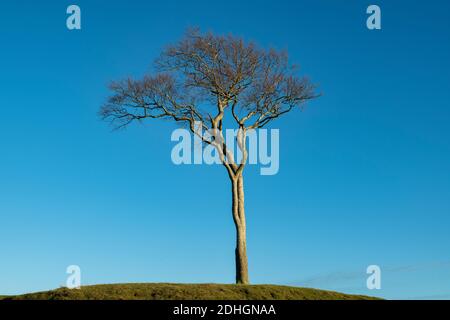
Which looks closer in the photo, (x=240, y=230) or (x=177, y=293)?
(x=177, y=293)

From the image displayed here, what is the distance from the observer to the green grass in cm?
2167

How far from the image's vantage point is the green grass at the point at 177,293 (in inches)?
853

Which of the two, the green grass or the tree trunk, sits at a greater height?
the tree trunk

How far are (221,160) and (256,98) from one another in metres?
4.04

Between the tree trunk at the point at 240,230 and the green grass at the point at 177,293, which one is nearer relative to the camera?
the green grass at the point at 177,293

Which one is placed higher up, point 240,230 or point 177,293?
point 240,230

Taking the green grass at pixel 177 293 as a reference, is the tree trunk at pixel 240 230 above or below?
above

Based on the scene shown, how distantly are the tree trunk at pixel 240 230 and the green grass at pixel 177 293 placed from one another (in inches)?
116

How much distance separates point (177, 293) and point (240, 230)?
6.40 metres

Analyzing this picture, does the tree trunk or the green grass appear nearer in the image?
the green grass

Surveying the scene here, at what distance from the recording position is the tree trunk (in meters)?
26.9

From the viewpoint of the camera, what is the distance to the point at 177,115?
101 feet

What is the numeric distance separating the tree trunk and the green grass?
296 cm

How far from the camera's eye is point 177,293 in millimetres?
22000
